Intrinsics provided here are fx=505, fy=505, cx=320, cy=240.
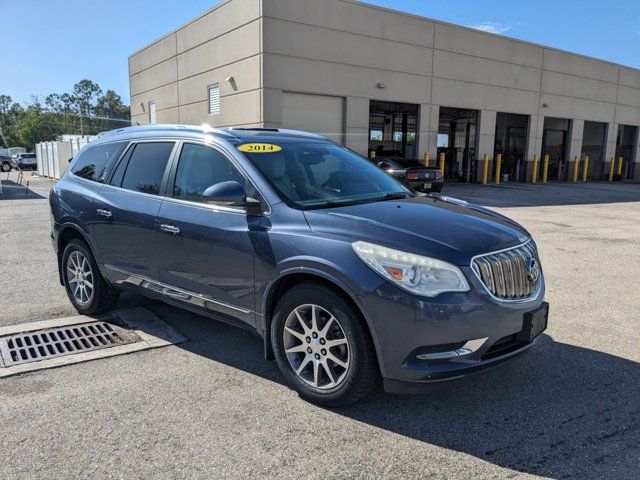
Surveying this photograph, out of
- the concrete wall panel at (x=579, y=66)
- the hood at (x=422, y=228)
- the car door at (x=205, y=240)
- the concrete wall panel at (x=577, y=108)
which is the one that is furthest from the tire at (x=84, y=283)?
the concrete wall panel at (x=579, y=66)

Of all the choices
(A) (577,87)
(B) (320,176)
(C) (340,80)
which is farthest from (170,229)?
(A) (577,87)

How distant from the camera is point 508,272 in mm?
3182

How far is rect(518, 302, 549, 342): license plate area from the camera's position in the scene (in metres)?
3.18

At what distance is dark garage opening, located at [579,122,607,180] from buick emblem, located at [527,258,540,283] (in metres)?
33.3

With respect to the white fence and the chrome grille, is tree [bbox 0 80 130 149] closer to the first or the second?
the white fence

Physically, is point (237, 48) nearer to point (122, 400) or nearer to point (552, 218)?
point (552, 218)

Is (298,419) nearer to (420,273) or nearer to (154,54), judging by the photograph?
(420,273)

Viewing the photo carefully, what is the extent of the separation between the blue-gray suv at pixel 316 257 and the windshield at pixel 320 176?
1 centimetres

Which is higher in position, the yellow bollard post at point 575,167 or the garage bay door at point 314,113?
the garage bay door at point 314,113

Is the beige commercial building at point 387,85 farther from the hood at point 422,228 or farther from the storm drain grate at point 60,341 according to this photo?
the hood at point 422,228

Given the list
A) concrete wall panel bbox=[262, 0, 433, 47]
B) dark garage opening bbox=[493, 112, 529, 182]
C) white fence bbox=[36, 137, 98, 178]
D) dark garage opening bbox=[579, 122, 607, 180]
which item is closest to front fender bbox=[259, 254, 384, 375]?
concrete wall panel bbox=[262, 0, 433, 47]

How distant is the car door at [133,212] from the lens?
4.30 metres

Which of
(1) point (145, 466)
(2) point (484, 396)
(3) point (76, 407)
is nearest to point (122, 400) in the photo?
(3) point (76, 407)

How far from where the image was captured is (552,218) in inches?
520
